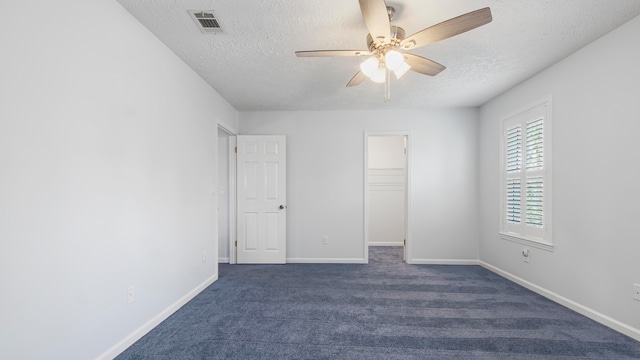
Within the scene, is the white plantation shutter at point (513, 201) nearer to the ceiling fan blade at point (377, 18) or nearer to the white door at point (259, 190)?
the ceiling fan blade at point (377, 18)

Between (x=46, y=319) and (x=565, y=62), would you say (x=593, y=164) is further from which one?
(x=46, y=319)

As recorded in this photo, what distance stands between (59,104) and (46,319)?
1143 millimetres

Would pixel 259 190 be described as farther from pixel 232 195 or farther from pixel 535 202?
pixel 535 202

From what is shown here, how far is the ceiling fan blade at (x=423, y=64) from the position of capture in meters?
2.14

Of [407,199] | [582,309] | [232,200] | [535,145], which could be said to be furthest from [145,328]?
[535,145]

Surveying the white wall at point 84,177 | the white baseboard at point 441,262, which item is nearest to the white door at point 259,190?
the white wall at point 84,177

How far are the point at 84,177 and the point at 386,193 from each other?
5.12m

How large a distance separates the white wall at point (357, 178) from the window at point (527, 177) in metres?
0.68

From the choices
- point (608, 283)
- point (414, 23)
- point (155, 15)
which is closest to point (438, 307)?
point (608, 283)

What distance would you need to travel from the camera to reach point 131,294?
2.06 metres

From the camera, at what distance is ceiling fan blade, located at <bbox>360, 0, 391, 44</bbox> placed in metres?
1.55

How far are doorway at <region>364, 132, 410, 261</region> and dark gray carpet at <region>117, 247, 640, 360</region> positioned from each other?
225cm

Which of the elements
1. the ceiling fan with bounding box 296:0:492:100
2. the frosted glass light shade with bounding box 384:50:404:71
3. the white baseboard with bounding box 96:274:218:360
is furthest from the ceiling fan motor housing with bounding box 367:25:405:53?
the white baseboard with bounding box 96:274:218:360

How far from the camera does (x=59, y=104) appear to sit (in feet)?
4.98
